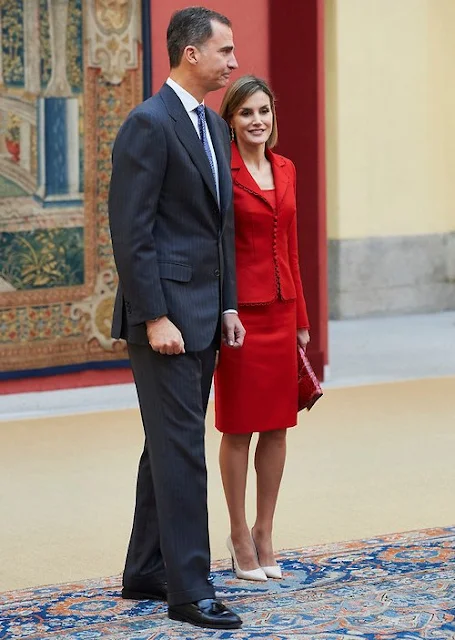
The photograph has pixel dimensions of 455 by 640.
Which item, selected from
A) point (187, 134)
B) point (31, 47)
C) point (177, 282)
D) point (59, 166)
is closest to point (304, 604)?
point (177, 282)

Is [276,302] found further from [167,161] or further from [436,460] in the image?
[436,460]

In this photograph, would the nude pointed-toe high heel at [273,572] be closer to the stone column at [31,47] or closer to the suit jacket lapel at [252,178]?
the suit jacket lapel at [252,178]

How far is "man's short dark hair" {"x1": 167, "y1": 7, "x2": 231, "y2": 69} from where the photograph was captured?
14.4 ft

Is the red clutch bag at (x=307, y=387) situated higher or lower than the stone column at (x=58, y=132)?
lower

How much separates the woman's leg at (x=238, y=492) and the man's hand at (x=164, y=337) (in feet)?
2.29

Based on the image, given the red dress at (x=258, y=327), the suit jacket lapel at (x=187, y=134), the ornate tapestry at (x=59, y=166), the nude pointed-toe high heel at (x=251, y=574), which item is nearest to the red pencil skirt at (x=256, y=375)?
the red dress at (x=258, y=327)

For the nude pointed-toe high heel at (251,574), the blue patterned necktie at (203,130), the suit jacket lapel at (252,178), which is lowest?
the nude pointed-toe high heel at (251,574)

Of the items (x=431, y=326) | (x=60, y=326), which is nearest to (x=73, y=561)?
(x=60, y=326)

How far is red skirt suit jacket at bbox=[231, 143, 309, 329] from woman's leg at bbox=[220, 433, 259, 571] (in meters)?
0.48

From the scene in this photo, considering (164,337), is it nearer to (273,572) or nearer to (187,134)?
(187,134)

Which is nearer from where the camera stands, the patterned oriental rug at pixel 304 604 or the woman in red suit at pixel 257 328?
the patterned oriental rug at pixel 304 604

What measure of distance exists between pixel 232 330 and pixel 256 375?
1.09 feet

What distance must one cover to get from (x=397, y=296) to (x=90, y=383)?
5.22 metres

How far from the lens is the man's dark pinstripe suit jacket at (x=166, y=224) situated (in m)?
4.29
